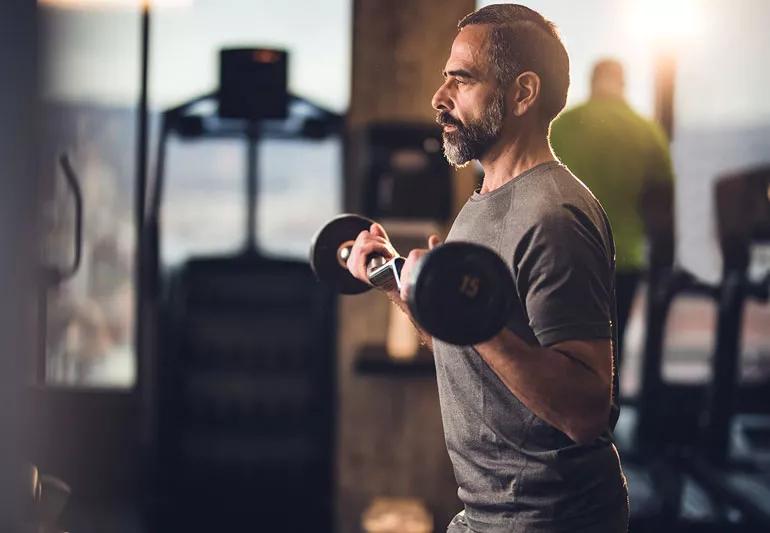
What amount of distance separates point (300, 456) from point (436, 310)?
2.64 m

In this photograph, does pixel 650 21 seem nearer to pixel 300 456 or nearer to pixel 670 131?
pixel 670 131

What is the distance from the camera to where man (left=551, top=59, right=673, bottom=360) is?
131 inches

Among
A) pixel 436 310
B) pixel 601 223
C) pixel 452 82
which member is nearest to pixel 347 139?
pixel 452 82

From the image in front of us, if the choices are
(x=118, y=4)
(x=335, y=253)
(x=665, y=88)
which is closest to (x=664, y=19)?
(x=665, y=88)

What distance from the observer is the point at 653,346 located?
405 centimetres

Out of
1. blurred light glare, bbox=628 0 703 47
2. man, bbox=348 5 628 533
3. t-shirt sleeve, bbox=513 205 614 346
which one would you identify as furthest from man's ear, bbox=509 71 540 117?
blurred light glare, bbox=628 0 703 47

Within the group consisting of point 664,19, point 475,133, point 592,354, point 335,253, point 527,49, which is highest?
point 664,19

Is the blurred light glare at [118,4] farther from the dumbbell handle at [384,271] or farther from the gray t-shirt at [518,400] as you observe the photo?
the gray t-shirt at [518,400]

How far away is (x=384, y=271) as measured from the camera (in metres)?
1.46

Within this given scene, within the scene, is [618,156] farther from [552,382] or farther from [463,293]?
[463,293]

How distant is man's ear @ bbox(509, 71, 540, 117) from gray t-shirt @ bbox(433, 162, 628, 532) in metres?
0.11

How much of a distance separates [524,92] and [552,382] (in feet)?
1.67

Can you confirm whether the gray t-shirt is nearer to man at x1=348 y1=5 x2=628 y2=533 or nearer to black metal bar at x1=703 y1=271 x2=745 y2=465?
man at x1=348 y1=5 x2=628 y2=533

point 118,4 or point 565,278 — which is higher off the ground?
point 118,4
